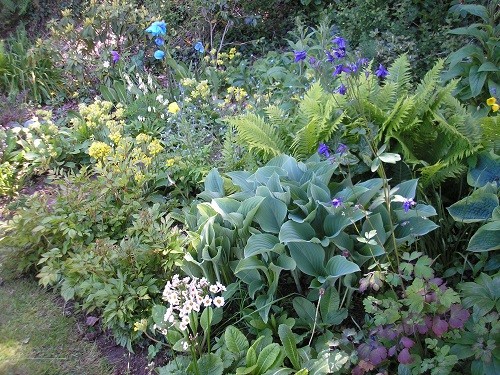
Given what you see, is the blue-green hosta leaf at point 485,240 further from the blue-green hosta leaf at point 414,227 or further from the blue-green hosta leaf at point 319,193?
the blue-green hosta leaf at point 319,193

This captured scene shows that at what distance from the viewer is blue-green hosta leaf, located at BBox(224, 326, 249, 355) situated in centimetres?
269

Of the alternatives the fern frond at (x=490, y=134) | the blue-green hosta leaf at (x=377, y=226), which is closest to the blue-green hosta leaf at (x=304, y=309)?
the blue-green hosta leaf at (x=377, y=226)

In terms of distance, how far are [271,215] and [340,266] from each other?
0.46 meters

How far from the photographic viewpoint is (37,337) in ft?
10.6

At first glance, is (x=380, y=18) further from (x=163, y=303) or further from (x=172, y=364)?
(x=172, y=364)

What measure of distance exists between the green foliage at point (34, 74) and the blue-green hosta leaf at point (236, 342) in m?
4.02

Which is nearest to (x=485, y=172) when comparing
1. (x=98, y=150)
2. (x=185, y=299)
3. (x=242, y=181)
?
(x=242, y=181)

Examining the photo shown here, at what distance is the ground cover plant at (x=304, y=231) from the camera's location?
2.46 metres

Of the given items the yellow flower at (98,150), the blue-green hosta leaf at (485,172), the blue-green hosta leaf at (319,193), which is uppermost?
the yellow flower at (98,150)

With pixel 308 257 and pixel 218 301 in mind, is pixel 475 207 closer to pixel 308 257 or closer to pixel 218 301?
pixel 308 257

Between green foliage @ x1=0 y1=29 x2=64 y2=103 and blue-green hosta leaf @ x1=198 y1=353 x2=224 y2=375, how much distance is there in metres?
4.07

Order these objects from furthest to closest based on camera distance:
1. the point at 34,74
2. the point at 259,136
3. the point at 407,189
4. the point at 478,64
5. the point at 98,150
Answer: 1. the point at 34,74
2. the point at 478,64
3. the point at 98,150
4. the point at 259,136
5. the point at 407,189

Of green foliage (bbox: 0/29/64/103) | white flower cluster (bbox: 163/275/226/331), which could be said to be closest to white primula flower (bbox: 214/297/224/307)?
white flower cluster (bbox: 163/275/226/331)

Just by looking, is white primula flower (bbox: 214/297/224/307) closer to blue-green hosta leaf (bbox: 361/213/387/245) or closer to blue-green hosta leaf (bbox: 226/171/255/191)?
blue-green hosta leaf (bbox: 361/213/387/245)
